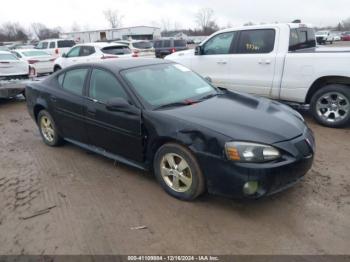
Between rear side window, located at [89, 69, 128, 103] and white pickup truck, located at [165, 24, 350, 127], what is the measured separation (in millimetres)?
2165

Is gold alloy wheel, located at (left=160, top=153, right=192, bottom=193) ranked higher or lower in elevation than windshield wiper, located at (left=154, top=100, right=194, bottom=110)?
lower

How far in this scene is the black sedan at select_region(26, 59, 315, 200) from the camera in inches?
123

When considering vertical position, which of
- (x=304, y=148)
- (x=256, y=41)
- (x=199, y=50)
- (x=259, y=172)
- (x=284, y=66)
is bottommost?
(x=259, y=172)

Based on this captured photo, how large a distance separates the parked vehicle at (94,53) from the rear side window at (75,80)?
7467mm

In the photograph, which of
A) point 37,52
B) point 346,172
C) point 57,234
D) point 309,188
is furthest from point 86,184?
point 37,52

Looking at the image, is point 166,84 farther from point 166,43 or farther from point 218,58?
point 166,43

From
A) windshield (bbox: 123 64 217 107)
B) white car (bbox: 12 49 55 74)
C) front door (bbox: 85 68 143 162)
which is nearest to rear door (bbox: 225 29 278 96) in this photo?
windshield (bbox: 123 64 217 107)

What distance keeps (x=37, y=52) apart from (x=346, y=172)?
14876 mm

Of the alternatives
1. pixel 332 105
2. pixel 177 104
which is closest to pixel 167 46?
pixel 332 105

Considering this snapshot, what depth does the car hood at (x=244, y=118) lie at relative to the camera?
3.21 metres

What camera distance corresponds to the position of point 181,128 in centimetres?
339

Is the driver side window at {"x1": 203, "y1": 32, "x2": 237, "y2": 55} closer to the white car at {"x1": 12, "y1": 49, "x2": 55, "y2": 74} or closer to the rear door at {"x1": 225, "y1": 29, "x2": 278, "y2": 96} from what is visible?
the rear door at {"x1": 225, "y1": 29, "x2": 278, "y2": 96}

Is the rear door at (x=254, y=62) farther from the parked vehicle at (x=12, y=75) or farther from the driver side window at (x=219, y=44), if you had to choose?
the parked vehicle at (x=12, y=75)

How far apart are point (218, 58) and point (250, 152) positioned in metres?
4.60
